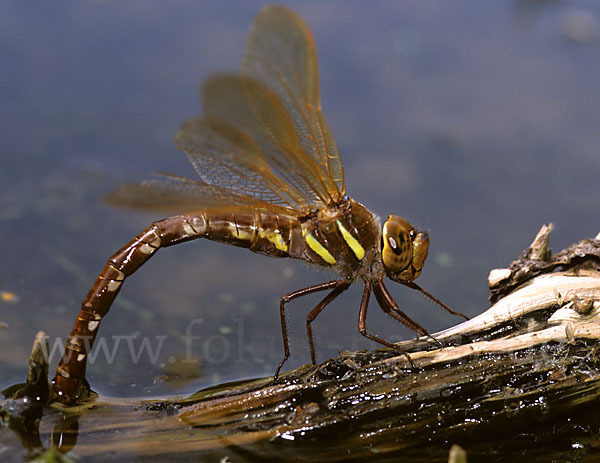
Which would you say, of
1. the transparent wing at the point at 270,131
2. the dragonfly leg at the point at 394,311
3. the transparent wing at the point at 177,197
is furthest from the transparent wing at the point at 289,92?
the dragonfly leg at the point at 394,311

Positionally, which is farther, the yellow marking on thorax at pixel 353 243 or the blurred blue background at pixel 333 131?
the blurred blue background at pixel 333 131

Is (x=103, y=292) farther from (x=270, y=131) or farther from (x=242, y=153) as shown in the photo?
(x=270, y=131)

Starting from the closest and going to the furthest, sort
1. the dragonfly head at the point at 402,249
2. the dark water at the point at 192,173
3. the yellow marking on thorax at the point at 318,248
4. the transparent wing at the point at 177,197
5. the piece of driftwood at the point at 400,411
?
1. the piece of driftwood at the point at 400,411
2. the transparent wing at the point at 177,197
3. the dragonfly head at the point at 402,249
4. the yellow marking on thorax at the point at 318,248
5. the dark water at the point at 192,173

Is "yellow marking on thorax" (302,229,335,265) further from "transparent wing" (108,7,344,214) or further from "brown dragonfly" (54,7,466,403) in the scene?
"transparent wing" (108,7,344,214)

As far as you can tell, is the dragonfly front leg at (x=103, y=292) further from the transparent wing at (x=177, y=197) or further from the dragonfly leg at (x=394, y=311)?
the dragonfly leg at (x=394, y=311)

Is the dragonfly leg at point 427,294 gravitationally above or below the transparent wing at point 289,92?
below

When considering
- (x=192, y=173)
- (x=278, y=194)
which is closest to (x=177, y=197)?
(x=278, y=194)
